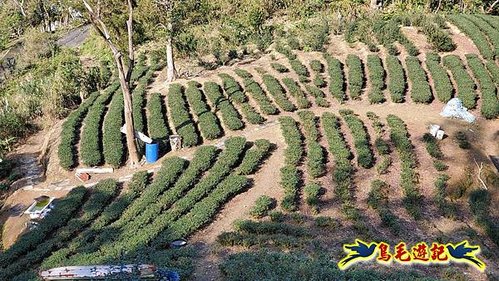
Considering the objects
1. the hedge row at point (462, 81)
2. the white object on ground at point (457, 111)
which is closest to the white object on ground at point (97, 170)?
the white object on ground at point (457, 111)

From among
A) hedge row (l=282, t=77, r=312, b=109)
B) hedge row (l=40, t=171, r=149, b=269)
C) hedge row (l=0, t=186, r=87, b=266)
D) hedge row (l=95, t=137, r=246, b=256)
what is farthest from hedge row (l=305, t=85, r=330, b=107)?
hedge row (l=0, t=186, r=87, b=266)

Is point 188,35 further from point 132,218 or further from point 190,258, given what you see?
point 190,258

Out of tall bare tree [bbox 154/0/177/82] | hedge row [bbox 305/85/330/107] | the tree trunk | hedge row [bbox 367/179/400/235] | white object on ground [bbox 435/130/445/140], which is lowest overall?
hedge row [bbox 367/179/400/235]

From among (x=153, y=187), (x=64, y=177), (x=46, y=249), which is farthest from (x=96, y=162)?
(x=46, y=249)

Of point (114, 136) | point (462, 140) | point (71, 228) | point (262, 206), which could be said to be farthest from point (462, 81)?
point (71, 228)

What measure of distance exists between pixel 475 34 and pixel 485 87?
6023 millimetres

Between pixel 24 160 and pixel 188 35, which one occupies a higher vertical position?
pixel 188 35

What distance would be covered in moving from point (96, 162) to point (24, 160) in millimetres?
4170

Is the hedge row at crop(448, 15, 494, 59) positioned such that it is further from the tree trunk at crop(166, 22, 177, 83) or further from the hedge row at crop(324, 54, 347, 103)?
the tree trunk at crop(166, 22, 177, 83)

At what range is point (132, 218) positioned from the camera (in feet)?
42.9

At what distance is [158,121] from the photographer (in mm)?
18938

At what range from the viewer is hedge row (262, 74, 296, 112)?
791 inches

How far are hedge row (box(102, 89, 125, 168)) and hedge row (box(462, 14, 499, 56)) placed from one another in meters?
19.3

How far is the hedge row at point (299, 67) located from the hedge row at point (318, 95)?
1.43m
